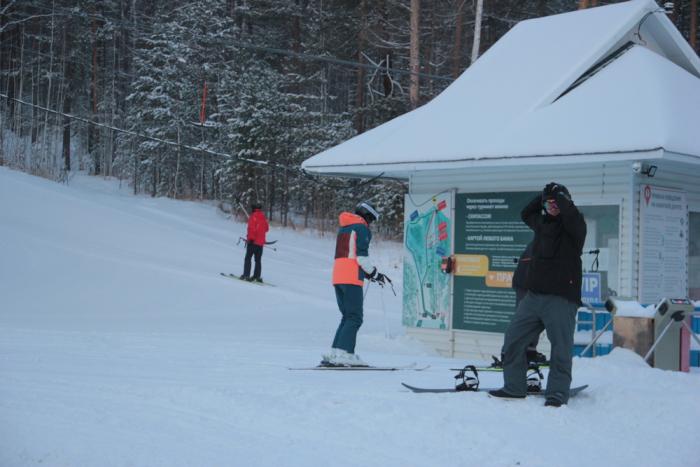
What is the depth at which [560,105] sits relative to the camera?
37.5 feet

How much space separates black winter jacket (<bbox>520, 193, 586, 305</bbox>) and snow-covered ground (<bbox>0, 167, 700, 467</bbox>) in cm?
101

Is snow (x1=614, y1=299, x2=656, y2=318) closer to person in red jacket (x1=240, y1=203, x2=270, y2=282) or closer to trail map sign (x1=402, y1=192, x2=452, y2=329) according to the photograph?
trail map sign (x1=402, y1=192, x2=452, y2=329)

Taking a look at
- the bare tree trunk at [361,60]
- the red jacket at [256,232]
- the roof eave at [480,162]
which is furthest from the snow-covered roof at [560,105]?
the bare tree trunk at [361,60]

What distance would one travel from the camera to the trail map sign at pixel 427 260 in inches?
481

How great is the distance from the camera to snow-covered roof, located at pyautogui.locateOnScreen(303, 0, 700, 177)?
1022 centimetres

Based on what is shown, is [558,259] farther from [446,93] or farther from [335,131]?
[335,131]

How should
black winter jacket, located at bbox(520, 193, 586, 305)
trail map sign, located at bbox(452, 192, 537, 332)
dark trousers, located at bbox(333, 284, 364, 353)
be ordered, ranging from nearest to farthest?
black winter jacket, located at bbox(520, 193, 586, 305), dark trousers, located at bbox(333, 284, 364, 353), trail map sign, located at bbox(452, 192, 537, 332)

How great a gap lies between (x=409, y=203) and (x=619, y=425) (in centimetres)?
708

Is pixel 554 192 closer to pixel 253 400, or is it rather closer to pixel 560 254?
pixel 560 254

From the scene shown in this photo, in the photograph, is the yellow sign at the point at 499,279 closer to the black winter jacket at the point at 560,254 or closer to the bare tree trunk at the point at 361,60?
the black winter jacket at the point at 560,254

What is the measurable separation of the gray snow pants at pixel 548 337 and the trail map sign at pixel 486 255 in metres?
4.88

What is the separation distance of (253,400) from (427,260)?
→ 21.3 ft

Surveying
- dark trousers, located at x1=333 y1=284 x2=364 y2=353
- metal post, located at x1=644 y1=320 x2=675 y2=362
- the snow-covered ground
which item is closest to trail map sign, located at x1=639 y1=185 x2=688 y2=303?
metal post, located at x1=644 y1=320 x2=675 y2=362

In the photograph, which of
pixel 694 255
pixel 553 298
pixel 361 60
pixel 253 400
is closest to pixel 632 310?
pixel 694 255
